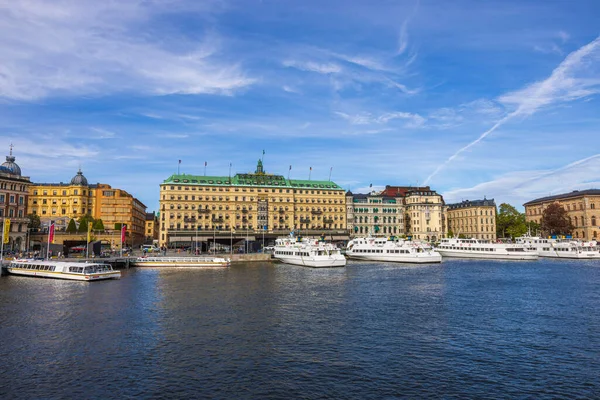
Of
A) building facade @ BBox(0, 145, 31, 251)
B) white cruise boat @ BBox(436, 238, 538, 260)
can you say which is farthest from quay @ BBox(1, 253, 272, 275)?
white cruise boat @ BBox(436, 238, 538, 260)

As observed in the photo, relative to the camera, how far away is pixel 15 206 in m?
134

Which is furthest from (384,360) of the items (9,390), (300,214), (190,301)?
(300,214)

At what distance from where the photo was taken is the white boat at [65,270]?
273 ft

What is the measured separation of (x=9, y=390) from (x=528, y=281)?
252ft

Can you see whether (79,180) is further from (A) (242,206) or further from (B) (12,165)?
(A) (242,206)

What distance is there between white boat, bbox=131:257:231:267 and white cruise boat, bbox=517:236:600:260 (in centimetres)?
10080

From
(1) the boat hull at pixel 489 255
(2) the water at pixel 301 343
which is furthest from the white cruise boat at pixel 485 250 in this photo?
(2) the water at pixel 301 343

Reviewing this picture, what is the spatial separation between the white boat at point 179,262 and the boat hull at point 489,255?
7863cm

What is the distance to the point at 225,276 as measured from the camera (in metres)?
90.0

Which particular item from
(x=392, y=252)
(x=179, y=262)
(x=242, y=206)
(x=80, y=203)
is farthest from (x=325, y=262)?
(x=80, y=203)

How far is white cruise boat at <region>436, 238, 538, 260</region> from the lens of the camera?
137 metres

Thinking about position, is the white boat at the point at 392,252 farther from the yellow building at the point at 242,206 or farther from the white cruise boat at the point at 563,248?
the white cruise boat at the point at 563,248

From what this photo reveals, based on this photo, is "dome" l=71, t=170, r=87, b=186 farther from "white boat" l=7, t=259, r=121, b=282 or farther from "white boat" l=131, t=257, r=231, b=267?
"white boat" l=7, t=259, r=121, b=282

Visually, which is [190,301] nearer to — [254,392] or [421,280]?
[254,392]
